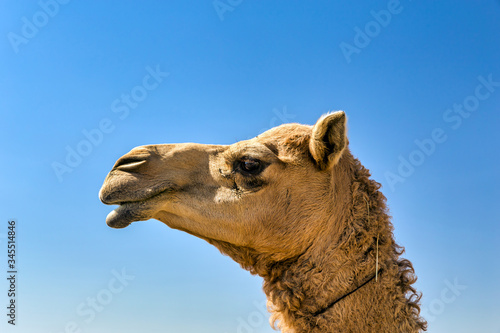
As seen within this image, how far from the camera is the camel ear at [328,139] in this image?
13.9 feet

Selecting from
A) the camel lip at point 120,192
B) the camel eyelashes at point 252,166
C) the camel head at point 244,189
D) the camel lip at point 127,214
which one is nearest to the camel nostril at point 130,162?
the camel head at point 244,189

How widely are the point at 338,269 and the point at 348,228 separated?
1.26ft

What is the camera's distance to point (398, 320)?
163 inches

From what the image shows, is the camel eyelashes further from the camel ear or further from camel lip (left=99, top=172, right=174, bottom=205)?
camel lip (left=99, top=172, right=174, bottom=205)

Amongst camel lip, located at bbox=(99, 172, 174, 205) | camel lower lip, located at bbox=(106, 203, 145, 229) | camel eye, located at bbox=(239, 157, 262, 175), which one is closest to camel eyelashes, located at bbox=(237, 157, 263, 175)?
camel eye, located at bbox=(239, 157, 262, 175)

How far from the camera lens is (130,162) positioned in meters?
4.54

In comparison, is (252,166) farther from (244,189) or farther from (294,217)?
(294,217)

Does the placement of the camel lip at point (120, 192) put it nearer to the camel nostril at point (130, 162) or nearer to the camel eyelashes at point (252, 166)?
the camel nostril at point (130, 162)

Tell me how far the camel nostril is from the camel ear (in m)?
1.53

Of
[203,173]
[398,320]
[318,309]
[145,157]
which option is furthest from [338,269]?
[145,157]

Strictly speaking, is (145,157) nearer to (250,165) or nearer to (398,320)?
(250,165)

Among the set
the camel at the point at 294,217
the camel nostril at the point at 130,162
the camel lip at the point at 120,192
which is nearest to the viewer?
the camel at the point at 294,217

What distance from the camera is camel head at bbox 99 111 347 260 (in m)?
4.34

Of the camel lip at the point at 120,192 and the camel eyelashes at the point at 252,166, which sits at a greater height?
the camel eyelashes at the point at 252,166
